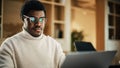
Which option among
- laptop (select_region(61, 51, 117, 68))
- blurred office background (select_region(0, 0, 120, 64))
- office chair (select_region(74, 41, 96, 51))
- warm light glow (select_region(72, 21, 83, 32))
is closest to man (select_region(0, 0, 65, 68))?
laptop (select_region(61, 51, 117, 68))

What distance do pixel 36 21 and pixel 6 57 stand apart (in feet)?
0.75

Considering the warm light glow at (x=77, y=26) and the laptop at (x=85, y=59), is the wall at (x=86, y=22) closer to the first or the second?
the warm light glow at (x=77, y=26)

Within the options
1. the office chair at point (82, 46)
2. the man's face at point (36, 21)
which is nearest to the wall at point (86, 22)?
the office chair at point (82, 46)

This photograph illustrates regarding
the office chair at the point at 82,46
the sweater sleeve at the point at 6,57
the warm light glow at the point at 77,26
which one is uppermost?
the warm light glow at the point at 77,26

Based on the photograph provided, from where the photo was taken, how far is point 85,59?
3.42 ft

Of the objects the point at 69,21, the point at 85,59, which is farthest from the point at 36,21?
the point at 69,21

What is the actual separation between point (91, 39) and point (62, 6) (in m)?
3.90

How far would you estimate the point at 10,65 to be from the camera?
1.21 m

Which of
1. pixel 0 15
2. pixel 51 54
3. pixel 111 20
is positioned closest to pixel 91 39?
pixel 111 20

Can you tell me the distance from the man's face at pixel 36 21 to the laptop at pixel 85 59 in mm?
308

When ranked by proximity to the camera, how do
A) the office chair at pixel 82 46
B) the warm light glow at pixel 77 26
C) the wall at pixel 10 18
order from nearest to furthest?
the office chair at pixel 82 46 → the wall at pixel 10 18 → the warm light glow at pixel 77 26

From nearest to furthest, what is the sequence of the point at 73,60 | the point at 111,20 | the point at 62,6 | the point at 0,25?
the point at 73,60 < the point at 0,25 < the point at 62,6 < the point at 111,20

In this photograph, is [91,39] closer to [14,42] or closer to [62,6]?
[62,6]

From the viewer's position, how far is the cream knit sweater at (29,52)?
124cm
